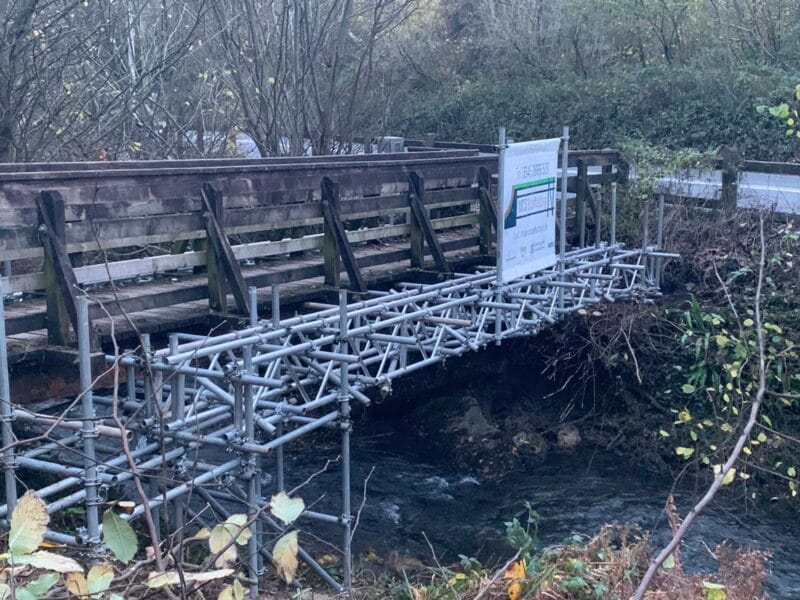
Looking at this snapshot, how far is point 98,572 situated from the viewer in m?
2.77

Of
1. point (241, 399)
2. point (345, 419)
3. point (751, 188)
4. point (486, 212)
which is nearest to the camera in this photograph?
point (241, 399)

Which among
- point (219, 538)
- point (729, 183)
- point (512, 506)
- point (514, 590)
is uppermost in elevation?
point (729, 183)

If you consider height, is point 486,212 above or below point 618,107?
below

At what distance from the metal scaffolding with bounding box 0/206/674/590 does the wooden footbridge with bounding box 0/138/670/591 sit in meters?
0.02

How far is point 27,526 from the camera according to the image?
105 inches

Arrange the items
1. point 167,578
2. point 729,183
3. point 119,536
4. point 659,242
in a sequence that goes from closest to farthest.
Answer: point 167,578
point 119,536
point 659,242
point 729,183

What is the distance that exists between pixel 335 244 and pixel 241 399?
344 cm

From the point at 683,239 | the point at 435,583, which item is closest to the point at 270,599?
the point at 435,583

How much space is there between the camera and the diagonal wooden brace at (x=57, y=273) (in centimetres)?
671

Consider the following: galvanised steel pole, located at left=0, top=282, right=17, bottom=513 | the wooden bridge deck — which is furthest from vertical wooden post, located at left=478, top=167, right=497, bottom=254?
galvanised steel pole, located at left=0, top=282, right=17, bottom=513

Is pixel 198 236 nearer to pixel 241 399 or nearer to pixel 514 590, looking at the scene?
pixel 241 399

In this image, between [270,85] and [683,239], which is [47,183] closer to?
[270,85]

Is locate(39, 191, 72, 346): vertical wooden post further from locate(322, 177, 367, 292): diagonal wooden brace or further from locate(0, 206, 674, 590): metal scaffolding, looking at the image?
locate(322, 177, 367, 292): diagonal wooden brace

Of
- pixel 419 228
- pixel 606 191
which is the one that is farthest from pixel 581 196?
pixel 419 228
